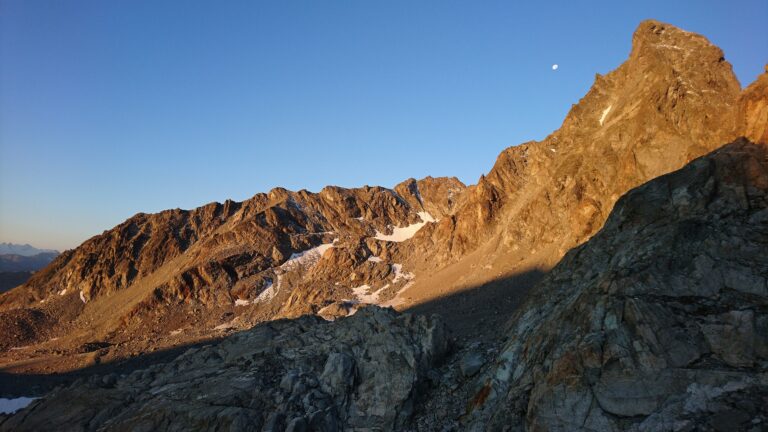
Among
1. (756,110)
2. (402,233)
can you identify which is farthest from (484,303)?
(402,233)

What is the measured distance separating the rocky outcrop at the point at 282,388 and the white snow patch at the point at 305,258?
6678 cm

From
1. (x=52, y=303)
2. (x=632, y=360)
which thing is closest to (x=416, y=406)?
(x=632, y=360)

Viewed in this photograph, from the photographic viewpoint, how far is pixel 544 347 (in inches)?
749

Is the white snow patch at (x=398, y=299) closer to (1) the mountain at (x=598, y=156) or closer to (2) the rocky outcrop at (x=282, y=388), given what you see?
(1) the mountain at (x=598, y=156)

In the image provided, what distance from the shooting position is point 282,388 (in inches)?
1036

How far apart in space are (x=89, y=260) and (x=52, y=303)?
39.9ft

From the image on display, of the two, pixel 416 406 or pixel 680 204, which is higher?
pixel 680 204

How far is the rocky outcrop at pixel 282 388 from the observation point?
24141 mm

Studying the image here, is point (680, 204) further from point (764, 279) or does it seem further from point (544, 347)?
point (544, 347)

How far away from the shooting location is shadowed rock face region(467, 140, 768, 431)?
45.1 ft

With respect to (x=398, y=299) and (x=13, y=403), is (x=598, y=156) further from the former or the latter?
(x=13, y=403)

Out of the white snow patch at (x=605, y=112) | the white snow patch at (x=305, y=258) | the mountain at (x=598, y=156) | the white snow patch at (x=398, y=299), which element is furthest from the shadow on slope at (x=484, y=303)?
the white snow patch at (x=305, y=258)

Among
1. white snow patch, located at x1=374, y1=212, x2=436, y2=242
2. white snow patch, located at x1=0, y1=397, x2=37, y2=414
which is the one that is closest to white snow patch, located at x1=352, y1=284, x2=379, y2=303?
white snow patch, located at x1=374, y1=212, x2=436, y2=242

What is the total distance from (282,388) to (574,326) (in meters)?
17.1
